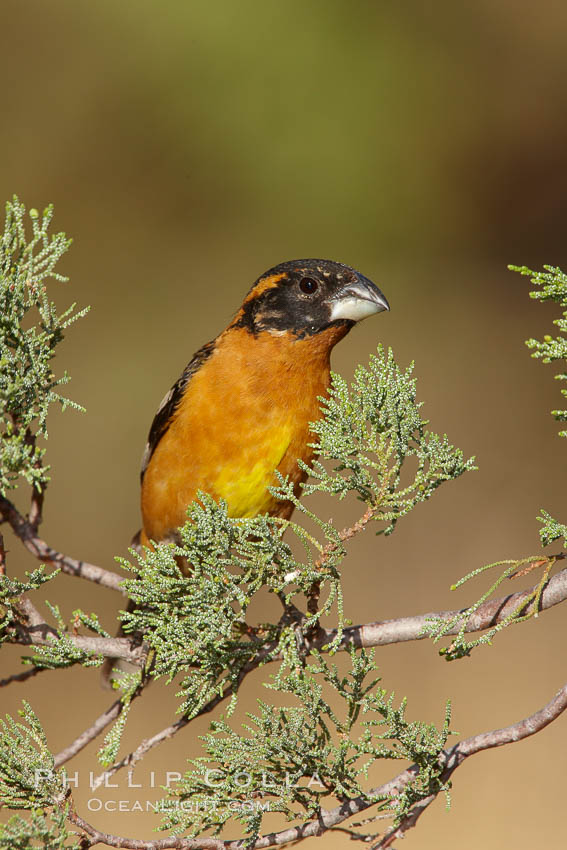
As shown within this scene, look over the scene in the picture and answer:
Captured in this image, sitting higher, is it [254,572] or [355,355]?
[355,355]

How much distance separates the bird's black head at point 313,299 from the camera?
3545 millimetres

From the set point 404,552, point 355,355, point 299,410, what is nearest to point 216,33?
point 355,355

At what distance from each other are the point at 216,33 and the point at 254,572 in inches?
187

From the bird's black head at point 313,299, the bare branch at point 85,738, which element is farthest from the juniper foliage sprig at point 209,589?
the bird's black head at point 313,299

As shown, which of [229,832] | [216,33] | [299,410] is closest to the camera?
[299,410]

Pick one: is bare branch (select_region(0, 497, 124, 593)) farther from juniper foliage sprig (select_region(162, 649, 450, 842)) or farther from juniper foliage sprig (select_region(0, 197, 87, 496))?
juniper foliage sprig (select_region(162, 649, 450, 842))

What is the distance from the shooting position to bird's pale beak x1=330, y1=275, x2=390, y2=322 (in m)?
3.51

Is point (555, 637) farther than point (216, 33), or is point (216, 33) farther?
point (555, 637)

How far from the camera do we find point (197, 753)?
6.36m

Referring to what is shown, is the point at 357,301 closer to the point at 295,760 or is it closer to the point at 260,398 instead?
the point at 260,398

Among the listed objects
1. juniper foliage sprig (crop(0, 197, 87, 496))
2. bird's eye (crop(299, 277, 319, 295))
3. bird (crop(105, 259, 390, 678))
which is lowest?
juniper foliage sprig (crop(0, 197, 87, 496))

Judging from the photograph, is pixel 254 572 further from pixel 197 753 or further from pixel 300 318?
pixel 197 753

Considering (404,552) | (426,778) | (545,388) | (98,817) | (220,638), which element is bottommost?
(426,778)

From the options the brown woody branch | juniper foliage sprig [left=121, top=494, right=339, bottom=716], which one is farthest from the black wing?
the brown woody branch
